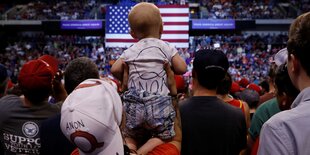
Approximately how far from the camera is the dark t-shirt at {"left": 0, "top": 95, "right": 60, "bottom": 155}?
2.48 m

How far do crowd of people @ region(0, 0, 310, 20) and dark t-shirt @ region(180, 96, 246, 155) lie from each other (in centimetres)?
2846

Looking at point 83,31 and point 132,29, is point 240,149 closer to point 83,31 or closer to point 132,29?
point 132,29

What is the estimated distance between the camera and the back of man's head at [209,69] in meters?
2.47

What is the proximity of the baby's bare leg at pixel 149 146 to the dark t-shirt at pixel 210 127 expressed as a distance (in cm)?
32

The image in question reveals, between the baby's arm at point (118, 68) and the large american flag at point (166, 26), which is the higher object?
the baby's arm at point (118, 68)

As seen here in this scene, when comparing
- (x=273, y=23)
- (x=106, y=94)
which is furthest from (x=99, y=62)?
(x=106, y=94)

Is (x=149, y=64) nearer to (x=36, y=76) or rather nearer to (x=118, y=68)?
(x=118, y=68)

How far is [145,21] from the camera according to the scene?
2.62 m

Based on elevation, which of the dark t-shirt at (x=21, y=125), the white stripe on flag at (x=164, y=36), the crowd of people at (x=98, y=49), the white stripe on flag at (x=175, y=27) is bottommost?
the crowd of people at (x=98, y=49)

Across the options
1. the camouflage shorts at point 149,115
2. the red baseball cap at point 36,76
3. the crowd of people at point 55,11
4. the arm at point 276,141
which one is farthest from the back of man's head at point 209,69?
the crowd of people at point 55,11

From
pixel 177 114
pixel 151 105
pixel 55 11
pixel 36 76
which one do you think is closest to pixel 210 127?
pixel 177 114

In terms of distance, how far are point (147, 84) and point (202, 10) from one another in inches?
1151

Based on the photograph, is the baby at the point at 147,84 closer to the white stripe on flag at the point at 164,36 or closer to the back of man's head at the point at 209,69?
the back of man's head at the point at 209,69

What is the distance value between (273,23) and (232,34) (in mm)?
3608
